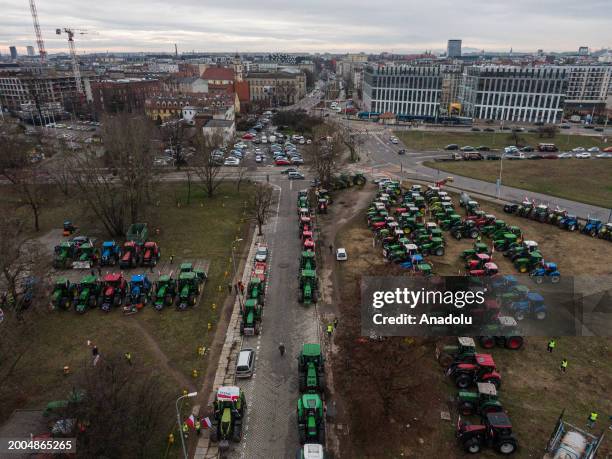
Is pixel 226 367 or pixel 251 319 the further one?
pixel 251 319

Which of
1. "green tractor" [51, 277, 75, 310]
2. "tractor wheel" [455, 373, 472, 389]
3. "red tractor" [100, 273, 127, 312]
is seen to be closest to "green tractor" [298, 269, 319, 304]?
"tractor wheel" [455, 373, 472, 389]

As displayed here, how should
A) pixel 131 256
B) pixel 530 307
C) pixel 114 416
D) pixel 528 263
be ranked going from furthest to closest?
pixel 131 256 < pixel 528 263 < pixel 530 307 < pixel 114 416

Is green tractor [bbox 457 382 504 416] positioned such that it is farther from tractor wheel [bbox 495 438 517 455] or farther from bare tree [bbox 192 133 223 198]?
bare tree [bbox 192 133 223 198]

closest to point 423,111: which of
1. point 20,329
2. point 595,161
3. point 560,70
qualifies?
point 560,70

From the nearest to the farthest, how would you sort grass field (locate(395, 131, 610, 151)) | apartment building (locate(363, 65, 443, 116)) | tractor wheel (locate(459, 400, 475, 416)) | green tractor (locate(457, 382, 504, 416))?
green tractor (locate(457, 382, 504, 416)), tractor wheel (locate(459, 400, 475, 416)), grass field (locate(395, 131, 610, 151)), apartment building (locate(363, 65, 443, 116))

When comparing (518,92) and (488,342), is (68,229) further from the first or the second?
(518,92)

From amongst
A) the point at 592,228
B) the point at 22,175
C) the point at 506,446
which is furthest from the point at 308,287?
the point at 22,175

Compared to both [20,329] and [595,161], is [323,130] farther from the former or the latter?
[20,329]
